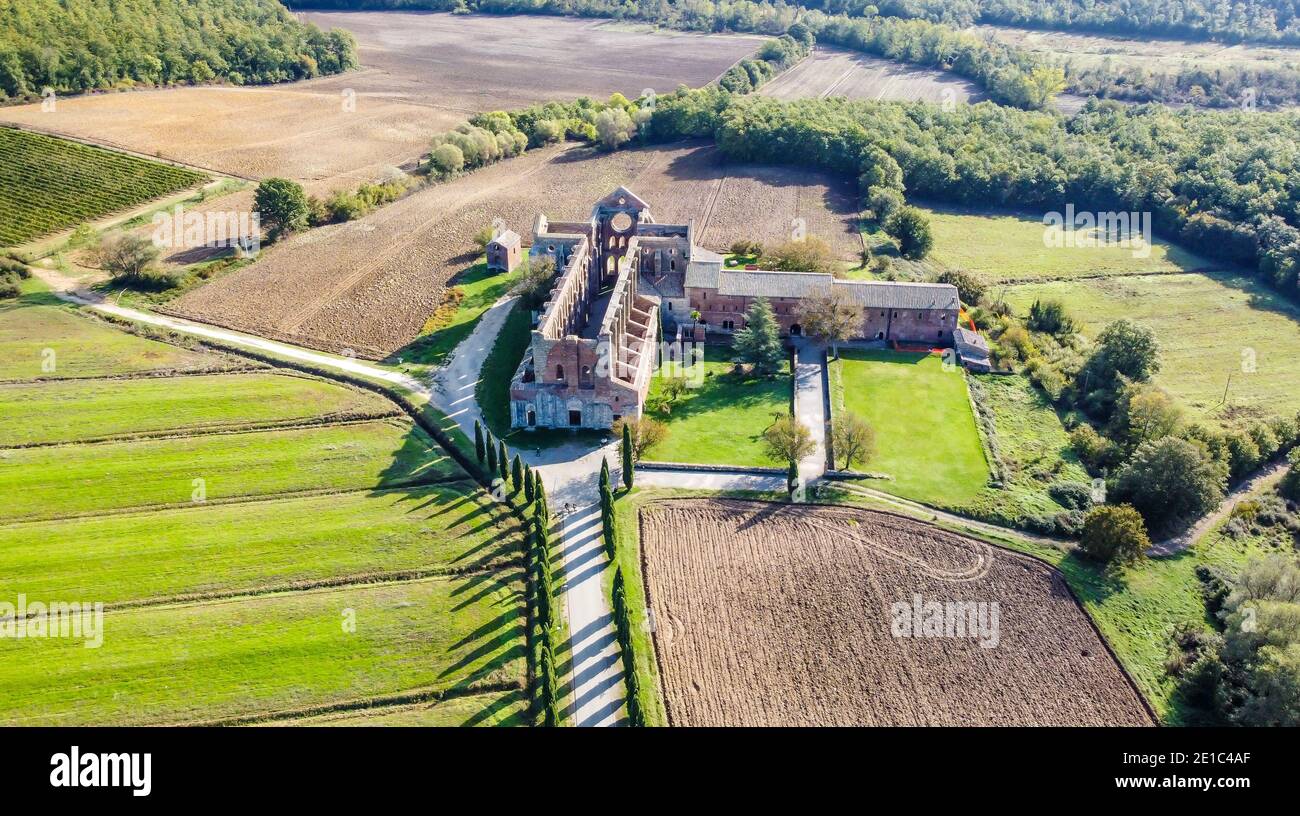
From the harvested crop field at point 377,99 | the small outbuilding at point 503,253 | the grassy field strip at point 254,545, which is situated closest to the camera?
the grassy field strip at point 254,545

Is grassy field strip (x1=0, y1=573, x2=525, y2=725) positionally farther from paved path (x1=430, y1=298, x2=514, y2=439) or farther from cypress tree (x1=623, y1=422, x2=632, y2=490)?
paved path (x1=430, y1=298, x2=514, y2=439)

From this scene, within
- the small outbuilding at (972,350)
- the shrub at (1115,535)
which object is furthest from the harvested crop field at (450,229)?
the shrub at (1115,535)

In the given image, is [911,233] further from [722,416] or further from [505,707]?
[505,707]

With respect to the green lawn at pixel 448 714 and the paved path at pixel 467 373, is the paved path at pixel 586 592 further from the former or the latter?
the paved path at pixel 467 373

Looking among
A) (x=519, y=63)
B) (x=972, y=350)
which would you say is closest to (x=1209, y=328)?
(x=972, y=350)

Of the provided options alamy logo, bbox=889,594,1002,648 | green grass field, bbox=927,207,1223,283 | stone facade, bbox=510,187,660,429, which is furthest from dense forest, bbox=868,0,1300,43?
alamy logo, bbox=889,594,1002,648

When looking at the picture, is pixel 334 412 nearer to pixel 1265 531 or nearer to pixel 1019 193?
pixel 1265 531
